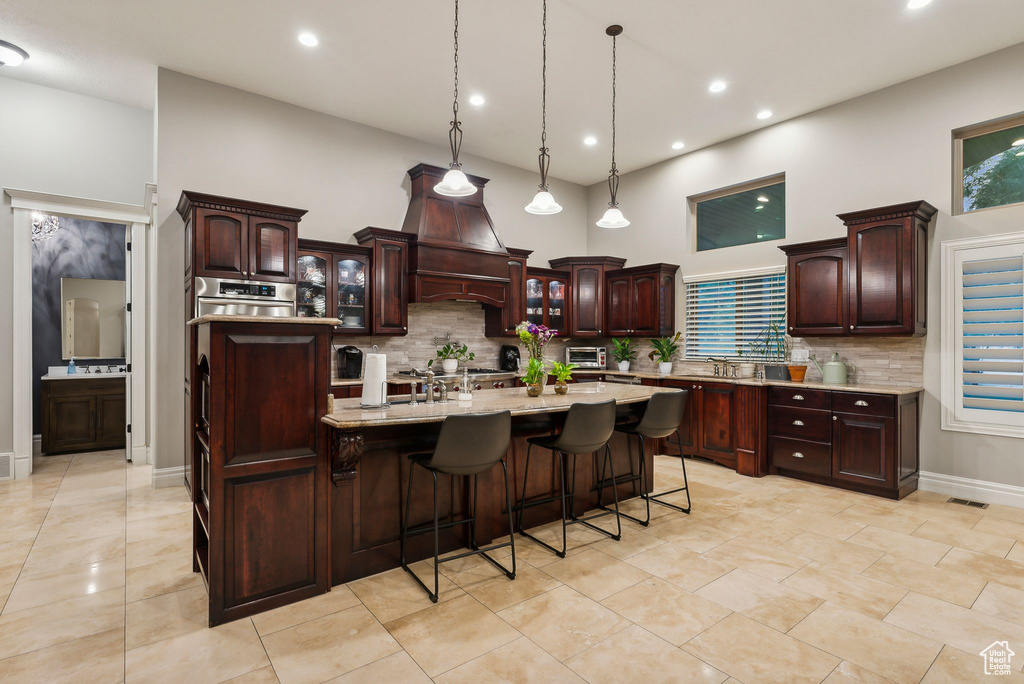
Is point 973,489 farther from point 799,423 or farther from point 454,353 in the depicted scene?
point 454,353

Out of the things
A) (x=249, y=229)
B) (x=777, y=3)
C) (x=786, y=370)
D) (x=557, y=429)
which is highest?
(x=777, y=3)

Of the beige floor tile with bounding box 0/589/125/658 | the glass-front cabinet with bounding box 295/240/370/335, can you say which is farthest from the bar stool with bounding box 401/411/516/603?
the glass-front cabinet with bounding box 295/240/370/335

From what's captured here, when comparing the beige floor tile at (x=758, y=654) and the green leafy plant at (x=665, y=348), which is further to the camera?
the green leafy plant at (x=665, y=348)

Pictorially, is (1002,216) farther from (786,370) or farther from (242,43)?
(242,43)

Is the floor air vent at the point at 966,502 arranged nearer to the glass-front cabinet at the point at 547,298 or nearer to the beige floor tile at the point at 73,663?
the glass-front cabinet at the point at 547,298

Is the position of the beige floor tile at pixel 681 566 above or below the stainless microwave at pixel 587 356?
below

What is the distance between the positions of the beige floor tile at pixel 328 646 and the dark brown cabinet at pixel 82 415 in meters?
5.13

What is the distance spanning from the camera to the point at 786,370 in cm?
521

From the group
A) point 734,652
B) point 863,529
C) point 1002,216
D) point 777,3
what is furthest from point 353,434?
point 1002,216

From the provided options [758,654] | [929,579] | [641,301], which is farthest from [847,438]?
[758,654]

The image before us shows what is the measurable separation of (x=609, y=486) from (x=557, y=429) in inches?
32.1

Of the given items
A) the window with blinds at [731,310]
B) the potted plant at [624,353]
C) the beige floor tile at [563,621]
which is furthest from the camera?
the potted plant at [624,353]

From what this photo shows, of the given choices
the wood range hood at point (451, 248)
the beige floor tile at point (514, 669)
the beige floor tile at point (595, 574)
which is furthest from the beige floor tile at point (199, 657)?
the wood range hood at point (451, 248)

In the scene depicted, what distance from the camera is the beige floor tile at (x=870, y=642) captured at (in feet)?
6.70
